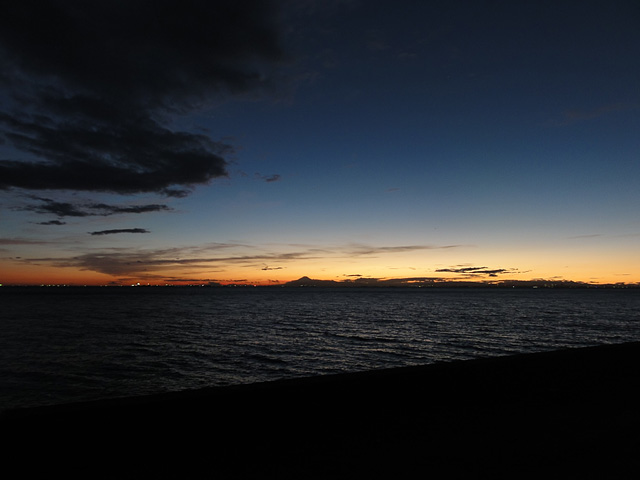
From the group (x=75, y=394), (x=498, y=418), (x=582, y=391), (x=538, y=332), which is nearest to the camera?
(x=498, y=418)

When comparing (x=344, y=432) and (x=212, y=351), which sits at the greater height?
(x=344, y=432)

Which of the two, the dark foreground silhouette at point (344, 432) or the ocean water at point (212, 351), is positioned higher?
the dark foreground silhouette at point (344, 432)

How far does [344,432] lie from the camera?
5.65m

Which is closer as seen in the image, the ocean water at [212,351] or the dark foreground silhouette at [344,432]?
the dark foreground silhouette at [344,432]

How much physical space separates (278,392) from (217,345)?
2576 centimetres

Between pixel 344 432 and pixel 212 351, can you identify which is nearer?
pixel 344 432

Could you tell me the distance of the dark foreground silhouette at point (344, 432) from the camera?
14.8 feet

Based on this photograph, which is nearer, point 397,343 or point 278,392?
point 278,392

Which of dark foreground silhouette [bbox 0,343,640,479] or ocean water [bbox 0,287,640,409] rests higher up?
dark foreground silhouette [bbox 0,343,640,479]

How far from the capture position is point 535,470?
445 centimetres

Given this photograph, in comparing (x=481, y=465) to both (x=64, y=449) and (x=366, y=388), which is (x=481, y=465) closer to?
(x=366, y=388)

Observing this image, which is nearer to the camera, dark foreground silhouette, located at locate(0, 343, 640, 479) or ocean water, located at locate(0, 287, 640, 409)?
dark foreground silhouette, located at locate(0, 343, 640, 479)

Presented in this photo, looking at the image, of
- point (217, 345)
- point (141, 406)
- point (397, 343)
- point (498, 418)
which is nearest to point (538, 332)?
point (397, 343)

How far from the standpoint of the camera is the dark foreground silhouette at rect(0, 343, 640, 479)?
452 cm
